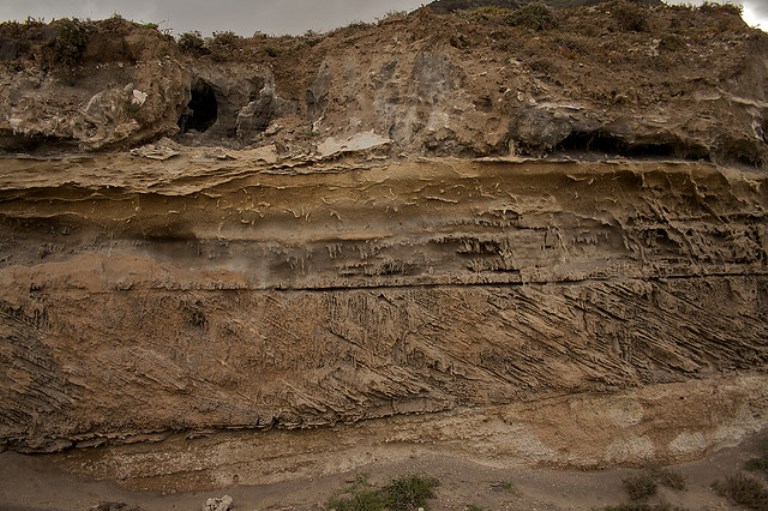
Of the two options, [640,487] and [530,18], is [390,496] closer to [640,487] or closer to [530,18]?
[640,487]

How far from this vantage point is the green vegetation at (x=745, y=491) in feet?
20.2

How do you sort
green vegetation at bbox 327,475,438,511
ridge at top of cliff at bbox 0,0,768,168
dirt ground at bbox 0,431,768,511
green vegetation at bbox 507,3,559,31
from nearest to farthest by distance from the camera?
green vegetation at bbox 327,475,438,511, dirt ground at bbox 0,431,768,511, ridge at top of cliff at bbox 0,0,768,168, green vegetation at bbox 507,3,559,31

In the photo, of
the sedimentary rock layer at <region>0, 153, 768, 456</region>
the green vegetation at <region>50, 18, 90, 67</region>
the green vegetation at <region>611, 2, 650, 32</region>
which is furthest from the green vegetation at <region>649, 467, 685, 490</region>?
the green vegetation at <region>50, 18, 90, 67</region>

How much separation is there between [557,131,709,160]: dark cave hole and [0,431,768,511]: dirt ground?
4.43m

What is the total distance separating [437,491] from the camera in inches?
250

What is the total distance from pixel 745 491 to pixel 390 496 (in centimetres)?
438

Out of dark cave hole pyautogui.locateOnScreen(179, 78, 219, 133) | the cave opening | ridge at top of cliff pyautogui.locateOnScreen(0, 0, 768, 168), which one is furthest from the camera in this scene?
dark cave hole pyautogui.locateOnScreen(179, 78, 219, 133)

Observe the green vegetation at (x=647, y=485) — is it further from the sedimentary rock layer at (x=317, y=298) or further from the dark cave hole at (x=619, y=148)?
the dark cave hole at (x=619, y=148)

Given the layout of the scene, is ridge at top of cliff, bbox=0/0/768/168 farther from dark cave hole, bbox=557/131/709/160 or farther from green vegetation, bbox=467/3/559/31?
green vegetation, bbox=467/3/559/31

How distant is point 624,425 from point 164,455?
245 inches

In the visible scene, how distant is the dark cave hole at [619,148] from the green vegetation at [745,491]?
447cm

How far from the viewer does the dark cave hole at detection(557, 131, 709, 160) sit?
749cm

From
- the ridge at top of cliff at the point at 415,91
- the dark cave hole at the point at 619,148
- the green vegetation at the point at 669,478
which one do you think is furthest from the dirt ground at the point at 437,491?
the dark cave hole at the point at 619,148

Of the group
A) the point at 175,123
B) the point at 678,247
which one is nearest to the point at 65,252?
the point at 175,123
